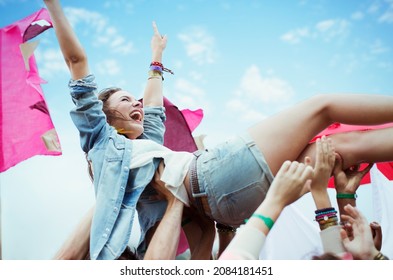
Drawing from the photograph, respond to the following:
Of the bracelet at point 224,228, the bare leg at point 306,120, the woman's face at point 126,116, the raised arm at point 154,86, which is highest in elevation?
the raised arm at point 154,86

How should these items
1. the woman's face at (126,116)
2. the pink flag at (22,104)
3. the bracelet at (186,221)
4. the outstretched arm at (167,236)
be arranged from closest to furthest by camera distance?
the outstretched arm at (167,236)
the bracelet at (186,221)
the woman's face at (126,116)
the pink flag at (22,104)

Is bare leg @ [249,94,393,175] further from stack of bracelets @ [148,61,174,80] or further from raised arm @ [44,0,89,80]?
stack of bracelets @ [148,61,174,80]

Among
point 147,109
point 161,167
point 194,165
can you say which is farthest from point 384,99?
point 147,109

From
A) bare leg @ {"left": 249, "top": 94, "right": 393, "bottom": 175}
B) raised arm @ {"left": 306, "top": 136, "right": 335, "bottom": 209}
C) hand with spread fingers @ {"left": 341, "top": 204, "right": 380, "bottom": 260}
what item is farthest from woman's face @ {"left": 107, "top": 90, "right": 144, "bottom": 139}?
hand with spread fingers @ {"left": 341, "top": 204, "right": 380, "bottom": 260}

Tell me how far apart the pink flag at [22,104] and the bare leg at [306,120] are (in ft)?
3.39

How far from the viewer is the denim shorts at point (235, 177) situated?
41.4 inches

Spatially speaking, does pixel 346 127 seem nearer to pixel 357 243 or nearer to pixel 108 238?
pixel 357 243

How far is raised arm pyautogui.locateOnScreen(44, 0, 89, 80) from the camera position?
3.80 ft

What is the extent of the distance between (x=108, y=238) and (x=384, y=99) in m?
0.86

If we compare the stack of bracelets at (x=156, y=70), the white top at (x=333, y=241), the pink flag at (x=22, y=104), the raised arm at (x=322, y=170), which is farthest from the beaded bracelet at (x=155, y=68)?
the white top at (x=333, y=241)

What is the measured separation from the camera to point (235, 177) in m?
1.05

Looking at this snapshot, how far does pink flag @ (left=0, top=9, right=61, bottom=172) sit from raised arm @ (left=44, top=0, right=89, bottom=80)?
0.54m

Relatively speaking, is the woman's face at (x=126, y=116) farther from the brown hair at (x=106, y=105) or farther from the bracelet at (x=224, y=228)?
the bracelet at (x=224, y=228)

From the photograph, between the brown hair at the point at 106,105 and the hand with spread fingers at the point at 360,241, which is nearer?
the hand with spread fingers at the point at 360,241
